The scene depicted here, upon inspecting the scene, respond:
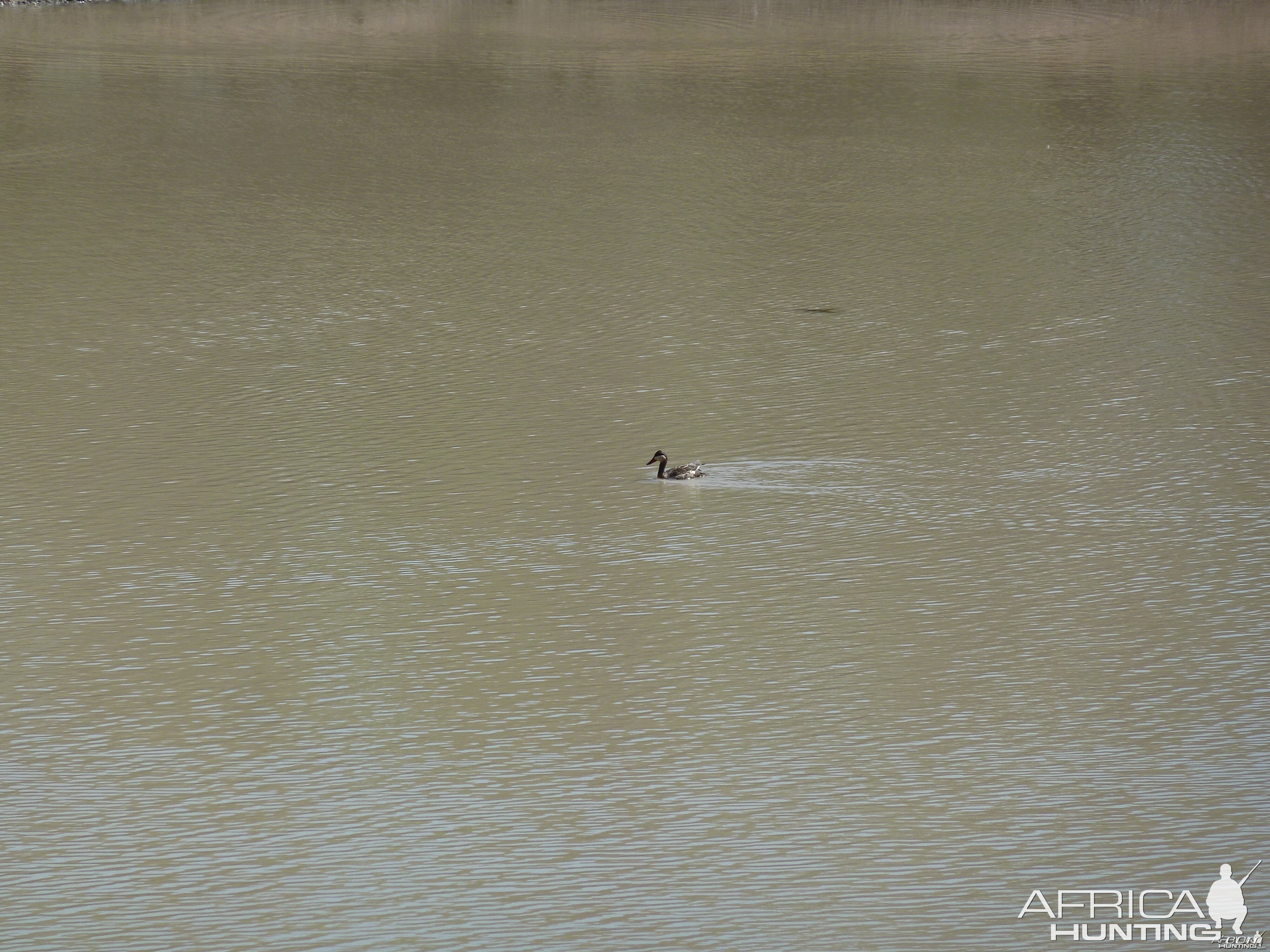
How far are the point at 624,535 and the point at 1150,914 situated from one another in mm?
2883

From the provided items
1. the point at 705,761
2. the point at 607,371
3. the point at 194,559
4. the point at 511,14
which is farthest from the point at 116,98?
the point at 705,761

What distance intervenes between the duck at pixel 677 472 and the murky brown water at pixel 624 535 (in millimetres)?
94

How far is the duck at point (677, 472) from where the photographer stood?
23.5 feet

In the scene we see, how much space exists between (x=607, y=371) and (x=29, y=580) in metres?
3.21

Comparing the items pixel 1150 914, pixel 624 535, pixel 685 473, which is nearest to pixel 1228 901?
pixel 1150 914

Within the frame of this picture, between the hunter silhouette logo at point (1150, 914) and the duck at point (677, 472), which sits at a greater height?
the duck at point (677, 472)

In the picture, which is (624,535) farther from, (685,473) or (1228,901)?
(1228,901)

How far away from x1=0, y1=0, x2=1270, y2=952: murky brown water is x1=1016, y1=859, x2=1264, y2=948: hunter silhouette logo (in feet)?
0.20

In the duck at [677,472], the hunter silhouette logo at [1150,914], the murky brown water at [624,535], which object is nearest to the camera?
the hunter silhouette logo at [1150,914]

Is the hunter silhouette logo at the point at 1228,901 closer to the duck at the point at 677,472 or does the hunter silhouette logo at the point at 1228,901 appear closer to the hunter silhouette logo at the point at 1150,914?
the hunter silhouette logo at the point at 1150,914

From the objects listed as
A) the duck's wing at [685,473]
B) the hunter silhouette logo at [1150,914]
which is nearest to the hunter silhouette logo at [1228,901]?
the hunter silhouette logo at [1150,914]

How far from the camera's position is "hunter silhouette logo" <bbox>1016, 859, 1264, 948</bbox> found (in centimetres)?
410

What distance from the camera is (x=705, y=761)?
195 inches

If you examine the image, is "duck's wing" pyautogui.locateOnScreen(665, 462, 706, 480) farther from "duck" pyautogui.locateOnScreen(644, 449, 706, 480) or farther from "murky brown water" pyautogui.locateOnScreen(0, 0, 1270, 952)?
"murky brown water" pyautogui.locateOnScreen(0, 0, 1270, 952)
